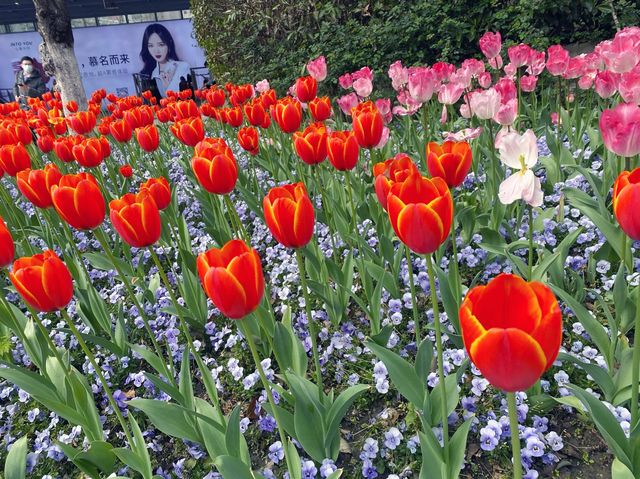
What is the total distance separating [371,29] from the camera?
7238 millimetres

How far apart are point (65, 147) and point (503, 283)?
127 inches

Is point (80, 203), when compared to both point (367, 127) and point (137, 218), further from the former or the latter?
point (367, 127)

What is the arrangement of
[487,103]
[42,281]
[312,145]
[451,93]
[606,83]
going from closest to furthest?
[42,281], [312,145], [487,103], [606,83], [451,93]

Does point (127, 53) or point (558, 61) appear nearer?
Answer: point (558, 61)

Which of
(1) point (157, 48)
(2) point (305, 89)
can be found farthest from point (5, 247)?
(1) point (157, 48)

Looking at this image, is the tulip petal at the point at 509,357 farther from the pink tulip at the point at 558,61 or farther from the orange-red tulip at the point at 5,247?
the pink tulip at the point at 558,61

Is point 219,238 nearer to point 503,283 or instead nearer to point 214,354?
point 214,354

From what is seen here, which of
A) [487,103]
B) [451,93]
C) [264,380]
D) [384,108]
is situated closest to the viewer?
[264,380]

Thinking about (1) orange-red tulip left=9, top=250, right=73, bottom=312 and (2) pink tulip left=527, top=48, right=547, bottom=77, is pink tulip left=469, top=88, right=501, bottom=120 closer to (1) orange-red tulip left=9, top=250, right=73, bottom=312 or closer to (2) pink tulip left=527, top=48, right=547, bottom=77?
(2) pink tulip left=527, top=48, right=547, bottom=77

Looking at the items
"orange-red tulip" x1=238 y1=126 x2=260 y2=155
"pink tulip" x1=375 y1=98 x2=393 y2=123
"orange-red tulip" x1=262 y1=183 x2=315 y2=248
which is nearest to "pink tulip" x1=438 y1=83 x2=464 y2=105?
"pink tulip" x1=375 y1=98 x2=393 y2=123

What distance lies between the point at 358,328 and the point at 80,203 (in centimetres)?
132

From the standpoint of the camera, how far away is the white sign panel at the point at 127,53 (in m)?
15.4

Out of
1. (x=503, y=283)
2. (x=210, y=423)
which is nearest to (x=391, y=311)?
(x=210, y=423)

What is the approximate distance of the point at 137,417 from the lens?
7.00 ft
